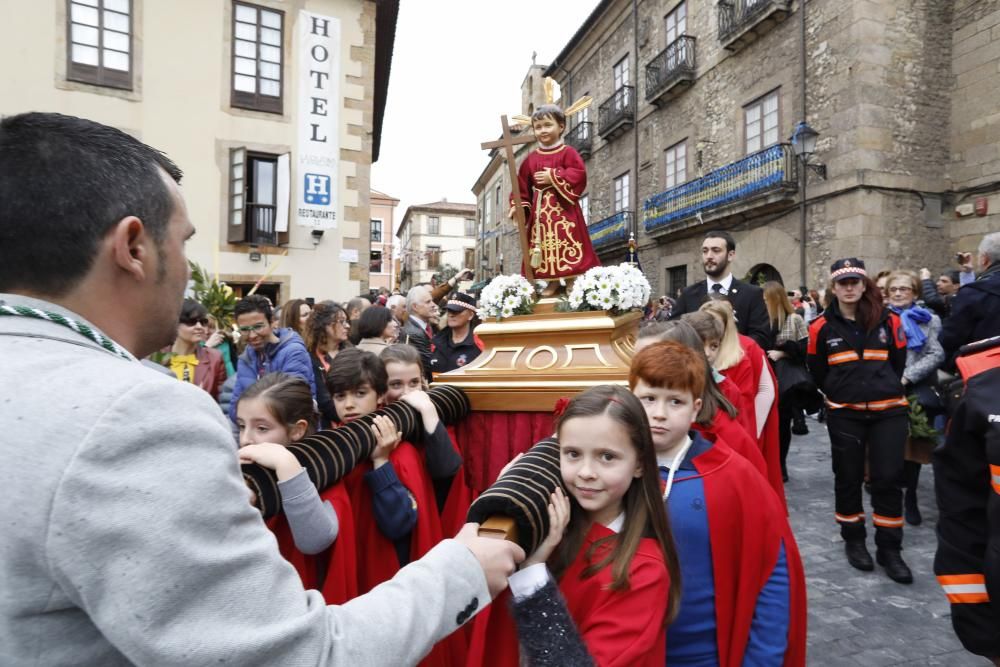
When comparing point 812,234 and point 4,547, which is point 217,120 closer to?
point 812,234

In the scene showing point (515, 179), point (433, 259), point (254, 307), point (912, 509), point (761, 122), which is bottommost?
point (912, 509)

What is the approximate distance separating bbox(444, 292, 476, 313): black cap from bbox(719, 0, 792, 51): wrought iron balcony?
37.9ft

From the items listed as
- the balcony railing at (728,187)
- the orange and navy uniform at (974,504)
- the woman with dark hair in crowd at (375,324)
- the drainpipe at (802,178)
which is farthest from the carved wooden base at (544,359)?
the balcony railing at (728,187)

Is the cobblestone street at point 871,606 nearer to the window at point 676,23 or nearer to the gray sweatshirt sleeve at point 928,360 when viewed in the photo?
the gray sweatshirt sleeve at point 928,360

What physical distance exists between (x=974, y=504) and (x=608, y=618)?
1.29 m

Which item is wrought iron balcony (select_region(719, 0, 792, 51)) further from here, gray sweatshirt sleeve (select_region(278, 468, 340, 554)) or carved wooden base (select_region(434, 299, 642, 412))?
gray sweatshirt sleeve (select_region(278, 468, 340, 554))

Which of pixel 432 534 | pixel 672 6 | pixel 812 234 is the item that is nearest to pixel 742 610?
pixel 432 534

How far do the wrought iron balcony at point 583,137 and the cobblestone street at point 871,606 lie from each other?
1901cm

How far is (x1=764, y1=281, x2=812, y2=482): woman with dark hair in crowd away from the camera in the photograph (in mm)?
5340

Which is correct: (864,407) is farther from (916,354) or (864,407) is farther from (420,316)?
(420,316)

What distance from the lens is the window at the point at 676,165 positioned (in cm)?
1717

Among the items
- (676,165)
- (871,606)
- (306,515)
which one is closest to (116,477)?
(306,515)

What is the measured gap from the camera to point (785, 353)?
5398mm

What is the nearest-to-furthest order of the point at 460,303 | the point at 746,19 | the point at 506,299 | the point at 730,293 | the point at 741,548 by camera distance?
the point at 741,548
the point at 506,299
the point at 730,293
the point at 460,303
the point at 746,19
